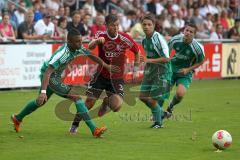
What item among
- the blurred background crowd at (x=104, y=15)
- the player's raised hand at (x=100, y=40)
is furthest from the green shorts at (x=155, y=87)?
the blurred background crowd at (x=104, y=15)

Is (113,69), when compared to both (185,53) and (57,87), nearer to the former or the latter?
(57,87)

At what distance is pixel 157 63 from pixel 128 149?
3653 mm

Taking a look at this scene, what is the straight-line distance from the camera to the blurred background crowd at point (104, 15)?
21.5m

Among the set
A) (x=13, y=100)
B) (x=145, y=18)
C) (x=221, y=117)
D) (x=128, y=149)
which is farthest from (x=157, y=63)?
(x=13, y=100)

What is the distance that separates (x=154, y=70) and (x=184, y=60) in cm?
96

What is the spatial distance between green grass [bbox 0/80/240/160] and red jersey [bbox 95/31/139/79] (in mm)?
1074

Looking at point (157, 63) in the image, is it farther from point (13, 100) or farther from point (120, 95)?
point (13, 100)

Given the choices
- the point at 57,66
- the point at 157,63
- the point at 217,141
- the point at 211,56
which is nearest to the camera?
the point at 217,141

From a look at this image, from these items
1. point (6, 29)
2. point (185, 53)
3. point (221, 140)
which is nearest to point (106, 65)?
point (185, 53)

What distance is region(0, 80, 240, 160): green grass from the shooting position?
34.5 ft

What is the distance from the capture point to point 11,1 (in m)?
23.3

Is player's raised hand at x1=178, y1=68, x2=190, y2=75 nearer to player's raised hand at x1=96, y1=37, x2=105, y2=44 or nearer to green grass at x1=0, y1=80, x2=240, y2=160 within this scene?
green grass at x1=0, y1=80, x2=240, y2=160

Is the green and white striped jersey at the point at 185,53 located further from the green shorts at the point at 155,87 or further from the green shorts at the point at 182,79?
the green shorts at the point at 155,87

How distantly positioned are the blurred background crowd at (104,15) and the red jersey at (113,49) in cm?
719
